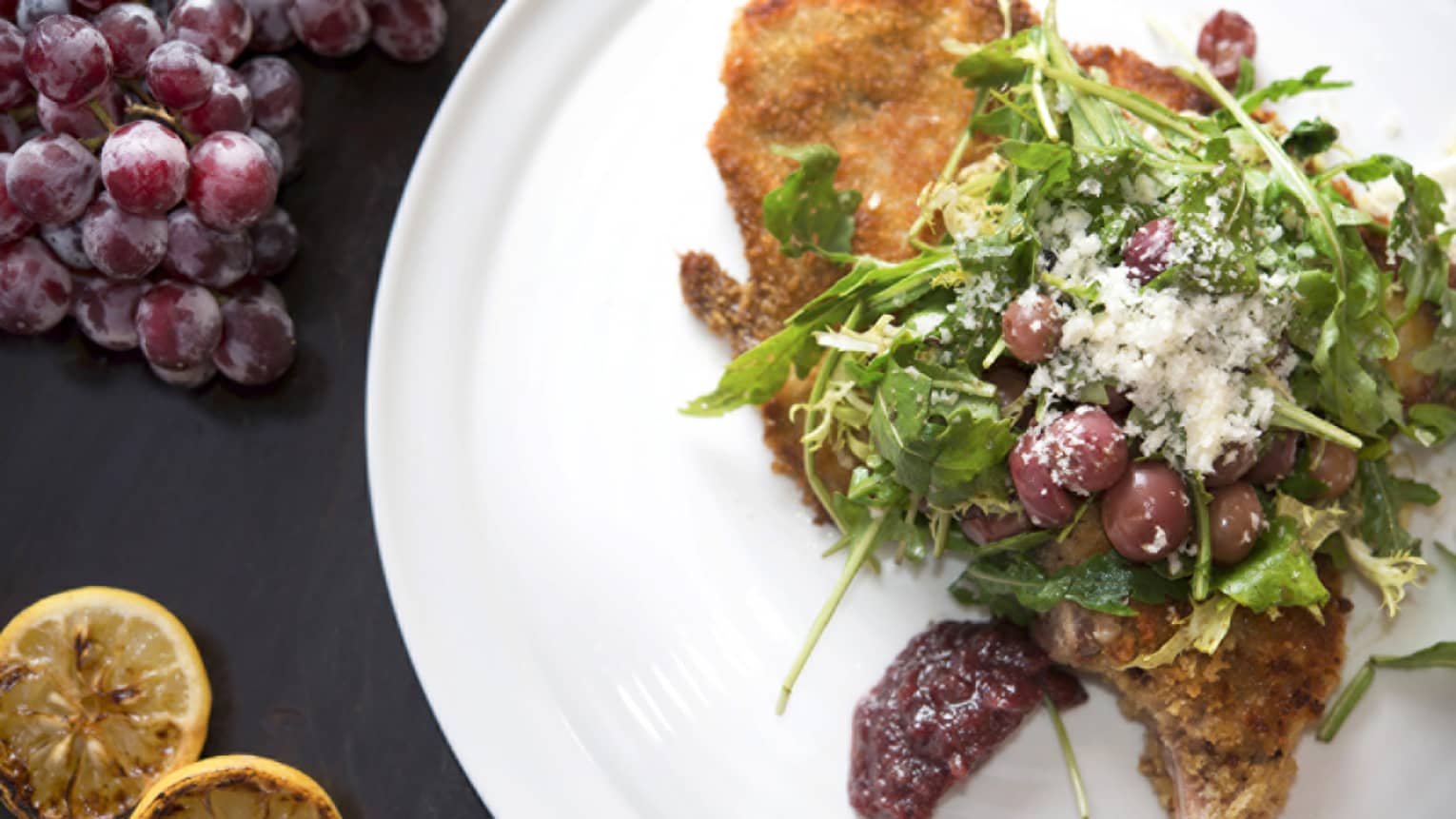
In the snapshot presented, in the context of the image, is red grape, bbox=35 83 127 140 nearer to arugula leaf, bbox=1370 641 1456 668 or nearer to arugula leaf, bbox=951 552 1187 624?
arugula leaf, bbox=951 552 1187 624

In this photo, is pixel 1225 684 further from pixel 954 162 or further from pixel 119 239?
pixel 119 239

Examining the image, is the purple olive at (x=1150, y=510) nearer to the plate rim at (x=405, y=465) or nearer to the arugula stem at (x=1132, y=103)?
the arugula stem at (x=1132, y=103)

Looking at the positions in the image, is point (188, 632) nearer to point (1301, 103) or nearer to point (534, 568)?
point (534, 568)

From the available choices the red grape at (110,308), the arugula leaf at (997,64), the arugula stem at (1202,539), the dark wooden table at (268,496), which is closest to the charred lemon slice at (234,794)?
the dark wooden table at (268,496)

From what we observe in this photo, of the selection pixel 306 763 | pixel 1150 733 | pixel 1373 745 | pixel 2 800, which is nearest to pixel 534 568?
pixel 306 763

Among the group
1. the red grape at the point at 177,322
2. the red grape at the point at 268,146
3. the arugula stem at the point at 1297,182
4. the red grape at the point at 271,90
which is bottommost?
the red grape at the point at 177,322

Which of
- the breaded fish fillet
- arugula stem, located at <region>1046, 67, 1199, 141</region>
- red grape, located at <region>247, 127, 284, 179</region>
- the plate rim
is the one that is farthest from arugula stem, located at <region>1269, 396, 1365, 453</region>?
→ red grape, located at <region>247, 127, 284, 179</region>
